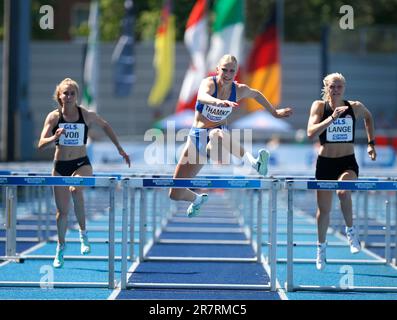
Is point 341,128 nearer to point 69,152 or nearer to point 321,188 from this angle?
point 321,188

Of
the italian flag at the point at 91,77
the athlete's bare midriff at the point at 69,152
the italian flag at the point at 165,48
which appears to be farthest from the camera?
the italian flag at the point at 165,48

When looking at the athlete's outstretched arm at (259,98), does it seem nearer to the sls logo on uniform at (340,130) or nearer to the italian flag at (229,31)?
the sls logo on uniform at (340,130)

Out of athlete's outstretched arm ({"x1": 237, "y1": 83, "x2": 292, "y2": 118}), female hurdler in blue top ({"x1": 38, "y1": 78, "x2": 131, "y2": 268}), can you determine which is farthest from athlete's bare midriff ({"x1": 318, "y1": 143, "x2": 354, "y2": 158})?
female hurdler in blue top ({"x1": 38, "y1": 78, "x2": 131, "y2": 268})

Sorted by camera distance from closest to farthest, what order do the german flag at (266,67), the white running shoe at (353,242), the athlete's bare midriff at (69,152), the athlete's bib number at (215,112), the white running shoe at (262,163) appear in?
the white running shoe at (262,163) → the athlete's bib number at (215,112) → the white running shoe at (353,242) → the athlete's bare midriff at (69,152) → the german flag at (266,67)

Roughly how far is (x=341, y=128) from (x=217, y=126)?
4.05ft

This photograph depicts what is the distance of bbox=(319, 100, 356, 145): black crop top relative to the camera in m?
8.95

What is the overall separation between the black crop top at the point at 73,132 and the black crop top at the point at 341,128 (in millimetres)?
2425

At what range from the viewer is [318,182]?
8.45 meters

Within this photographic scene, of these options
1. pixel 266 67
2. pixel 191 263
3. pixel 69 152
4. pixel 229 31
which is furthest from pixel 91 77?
pixel 69 152

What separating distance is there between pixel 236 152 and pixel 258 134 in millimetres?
23902

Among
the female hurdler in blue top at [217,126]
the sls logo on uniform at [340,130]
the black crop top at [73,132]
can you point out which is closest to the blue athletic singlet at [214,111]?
the female hurdler in blue top at [217,126]

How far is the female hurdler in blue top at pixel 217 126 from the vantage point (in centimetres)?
866
